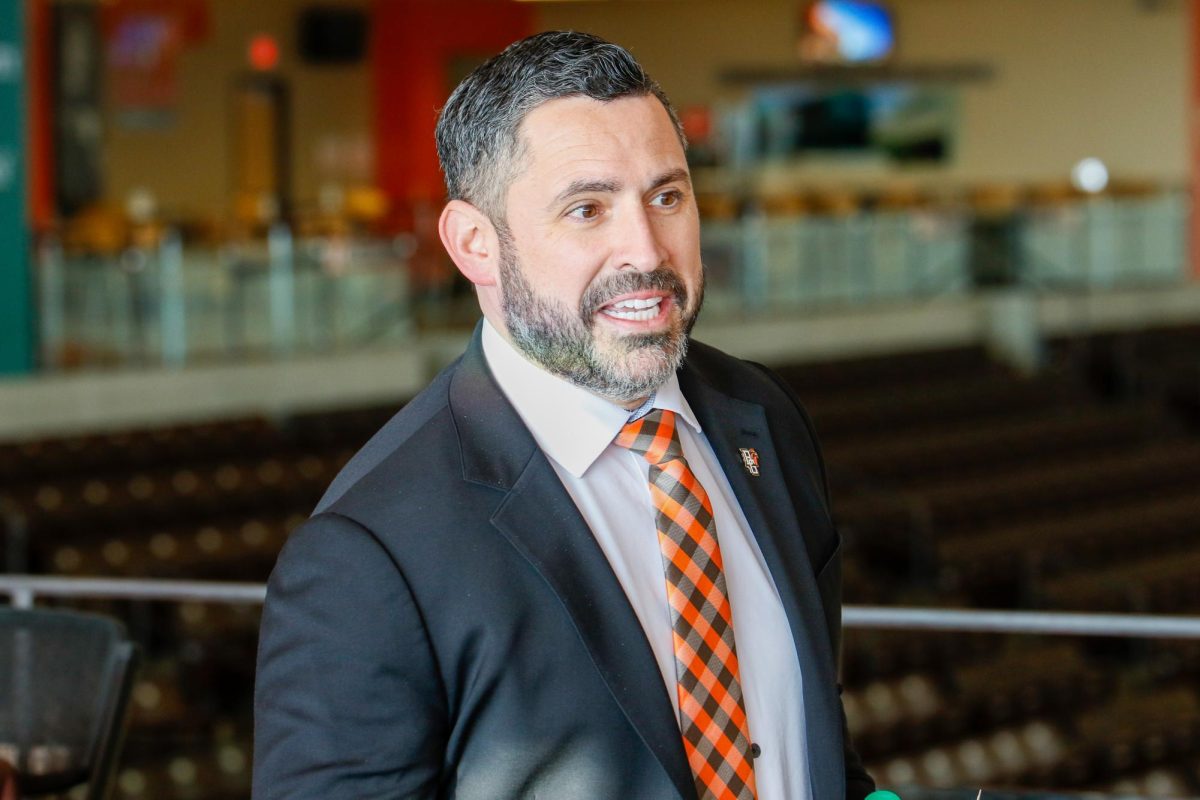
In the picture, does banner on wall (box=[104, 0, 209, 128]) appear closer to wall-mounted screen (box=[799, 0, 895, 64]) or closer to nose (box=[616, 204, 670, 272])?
wall-mounted screen (box=[799, 0, 895, 64])

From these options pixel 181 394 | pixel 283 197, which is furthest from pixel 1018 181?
pixel 181 394

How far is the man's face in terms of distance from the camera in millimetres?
1236

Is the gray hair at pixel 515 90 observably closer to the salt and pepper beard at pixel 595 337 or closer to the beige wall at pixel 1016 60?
the salt and pepper beard at pixel 595 337

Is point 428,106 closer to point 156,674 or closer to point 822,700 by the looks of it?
point 156,674

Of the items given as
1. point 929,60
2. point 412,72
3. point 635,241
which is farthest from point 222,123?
point 635,241

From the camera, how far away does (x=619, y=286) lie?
4.12 feet

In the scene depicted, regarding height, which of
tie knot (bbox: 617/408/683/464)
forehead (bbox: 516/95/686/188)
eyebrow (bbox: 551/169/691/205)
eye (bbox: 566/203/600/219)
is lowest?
tie knot (bbox: 617/408/683/464)

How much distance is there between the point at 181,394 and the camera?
7.75 m

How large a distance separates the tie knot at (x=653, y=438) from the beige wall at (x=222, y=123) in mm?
12264

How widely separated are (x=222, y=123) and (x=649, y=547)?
1360 cm

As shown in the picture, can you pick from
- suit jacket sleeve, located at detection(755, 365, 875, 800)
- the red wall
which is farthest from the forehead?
the red wall

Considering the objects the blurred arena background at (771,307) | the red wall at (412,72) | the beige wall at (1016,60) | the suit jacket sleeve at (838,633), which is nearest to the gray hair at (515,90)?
the suit jacket sleeve at (838,633)

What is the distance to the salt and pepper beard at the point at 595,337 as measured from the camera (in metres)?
1.26

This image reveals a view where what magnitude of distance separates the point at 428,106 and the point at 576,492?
552 inches
